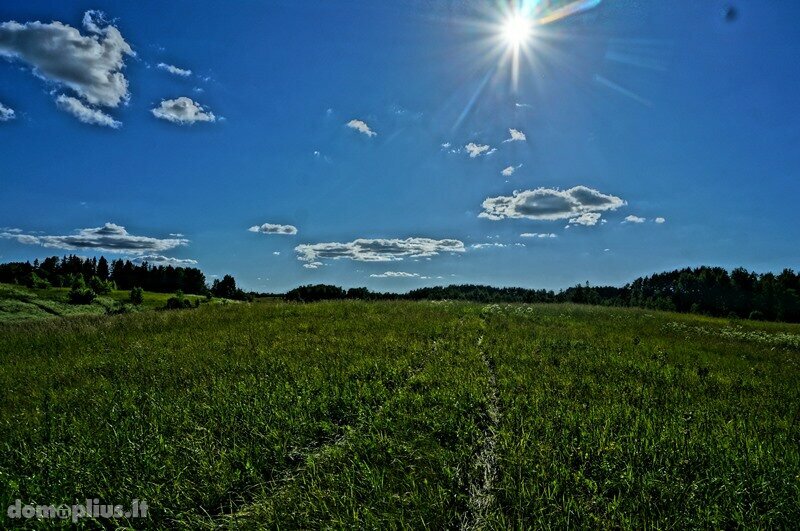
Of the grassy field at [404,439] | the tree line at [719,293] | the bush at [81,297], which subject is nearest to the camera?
the grassy field at [404,439]

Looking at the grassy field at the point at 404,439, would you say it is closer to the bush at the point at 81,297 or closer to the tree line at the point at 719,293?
the bush at the point at 81,297

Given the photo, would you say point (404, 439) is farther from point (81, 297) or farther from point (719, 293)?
point (719, 293)

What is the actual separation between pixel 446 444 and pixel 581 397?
3.01 meters

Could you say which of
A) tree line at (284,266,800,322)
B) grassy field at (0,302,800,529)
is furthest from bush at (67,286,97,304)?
tree line at (284,266,800,322)

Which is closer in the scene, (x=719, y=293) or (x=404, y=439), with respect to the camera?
(x=404, y=439)

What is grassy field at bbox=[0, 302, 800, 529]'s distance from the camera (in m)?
3.02

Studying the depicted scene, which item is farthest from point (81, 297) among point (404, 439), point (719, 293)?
point (719, 293)

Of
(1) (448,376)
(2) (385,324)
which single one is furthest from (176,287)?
(1) (448,376)

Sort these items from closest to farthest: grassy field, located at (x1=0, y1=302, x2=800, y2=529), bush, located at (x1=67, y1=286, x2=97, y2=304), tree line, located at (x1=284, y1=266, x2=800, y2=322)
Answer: grassy field, located at (x1=0, y1=302, x2=800, y2=529), bush, located at (x1=67, y1=286, x2=97, y2=304), tree line, located at (x1=284, y1=266, x2=800, y2=322)

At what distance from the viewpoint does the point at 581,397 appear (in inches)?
229

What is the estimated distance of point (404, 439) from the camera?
4.20 metres

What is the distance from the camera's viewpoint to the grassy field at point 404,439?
302cm

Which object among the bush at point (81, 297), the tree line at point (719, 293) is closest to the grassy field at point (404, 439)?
the bush at point (81, 297)

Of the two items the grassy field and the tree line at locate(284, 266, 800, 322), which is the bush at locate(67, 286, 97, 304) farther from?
the tree line at locate(284, 266, 800, 322)
